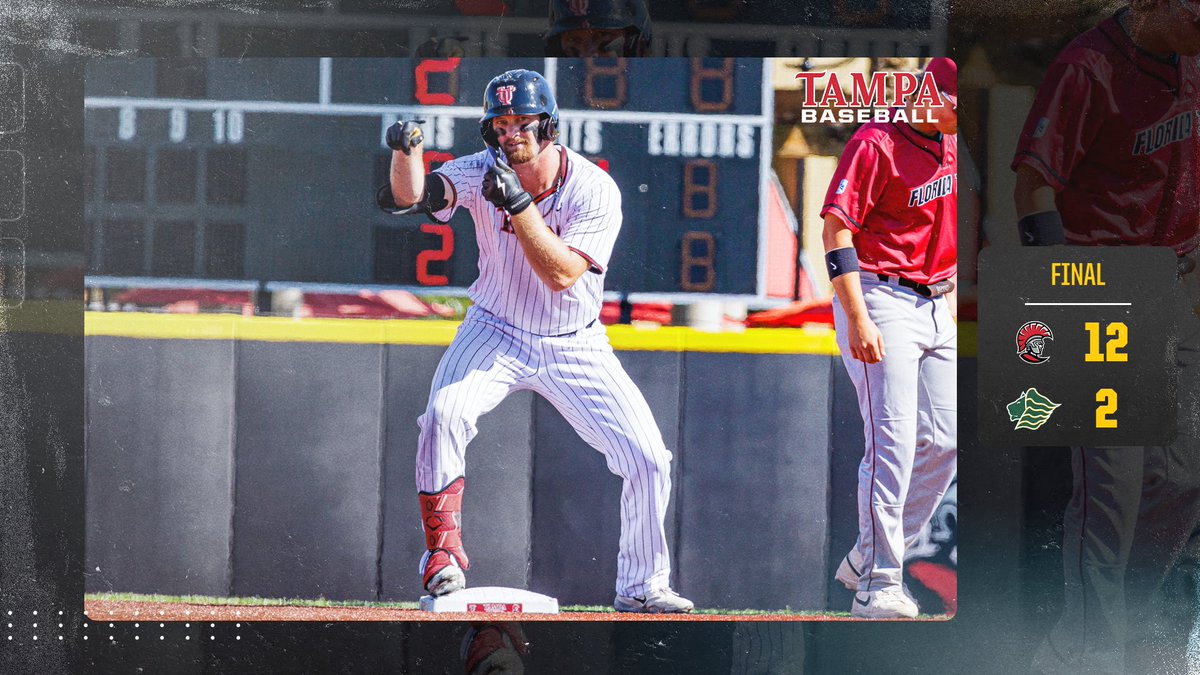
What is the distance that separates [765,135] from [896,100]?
0.37 meters

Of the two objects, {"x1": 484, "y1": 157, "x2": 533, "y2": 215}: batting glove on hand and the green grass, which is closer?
{"x1": 484, "y1": 157, "x2": 533, "y2": 215}: batting glove on hand

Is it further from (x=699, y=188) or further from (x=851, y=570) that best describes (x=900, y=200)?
(x=851, y=570)

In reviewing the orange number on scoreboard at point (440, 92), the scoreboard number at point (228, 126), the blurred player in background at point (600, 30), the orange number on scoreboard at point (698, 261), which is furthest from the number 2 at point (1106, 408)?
the scoreboard number at point (228, 126)

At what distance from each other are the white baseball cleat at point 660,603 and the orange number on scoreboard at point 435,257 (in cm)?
102

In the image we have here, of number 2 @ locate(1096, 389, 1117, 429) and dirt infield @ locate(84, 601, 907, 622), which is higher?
number 2 @ locate(1096, 389, 1117, 429)

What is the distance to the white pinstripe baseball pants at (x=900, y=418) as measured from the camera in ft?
9.17

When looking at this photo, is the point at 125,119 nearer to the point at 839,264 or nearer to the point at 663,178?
the point at 663,178

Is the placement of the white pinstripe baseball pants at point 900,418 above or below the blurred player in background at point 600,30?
below

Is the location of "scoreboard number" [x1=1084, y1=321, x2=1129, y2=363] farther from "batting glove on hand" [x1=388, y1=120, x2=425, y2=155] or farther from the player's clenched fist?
"batting glove on hand" [x1=388, y1=120, x2=425, y2=155]

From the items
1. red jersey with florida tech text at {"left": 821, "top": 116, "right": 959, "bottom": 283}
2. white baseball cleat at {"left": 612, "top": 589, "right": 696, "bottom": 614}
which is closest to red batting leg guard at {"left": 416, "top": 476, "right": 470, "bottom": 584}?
white baseball cleat at {"left": 612, "top": 589, "right": 696, "bottom": 614}

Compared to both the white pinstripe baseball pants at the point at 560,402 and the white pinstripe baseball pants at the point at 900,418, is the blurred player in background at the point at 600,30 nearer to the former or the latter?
the white pinstripe baseball pants at the point at 560,402

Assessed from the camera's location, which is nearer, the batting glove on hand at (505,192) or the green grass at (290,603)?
the batting glove on hand at (505,192)

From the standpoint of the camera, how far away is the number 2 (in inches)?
111

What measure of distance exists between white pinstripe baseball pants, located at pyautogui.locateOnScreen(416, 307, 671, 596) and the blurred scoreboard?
0.67 feet
